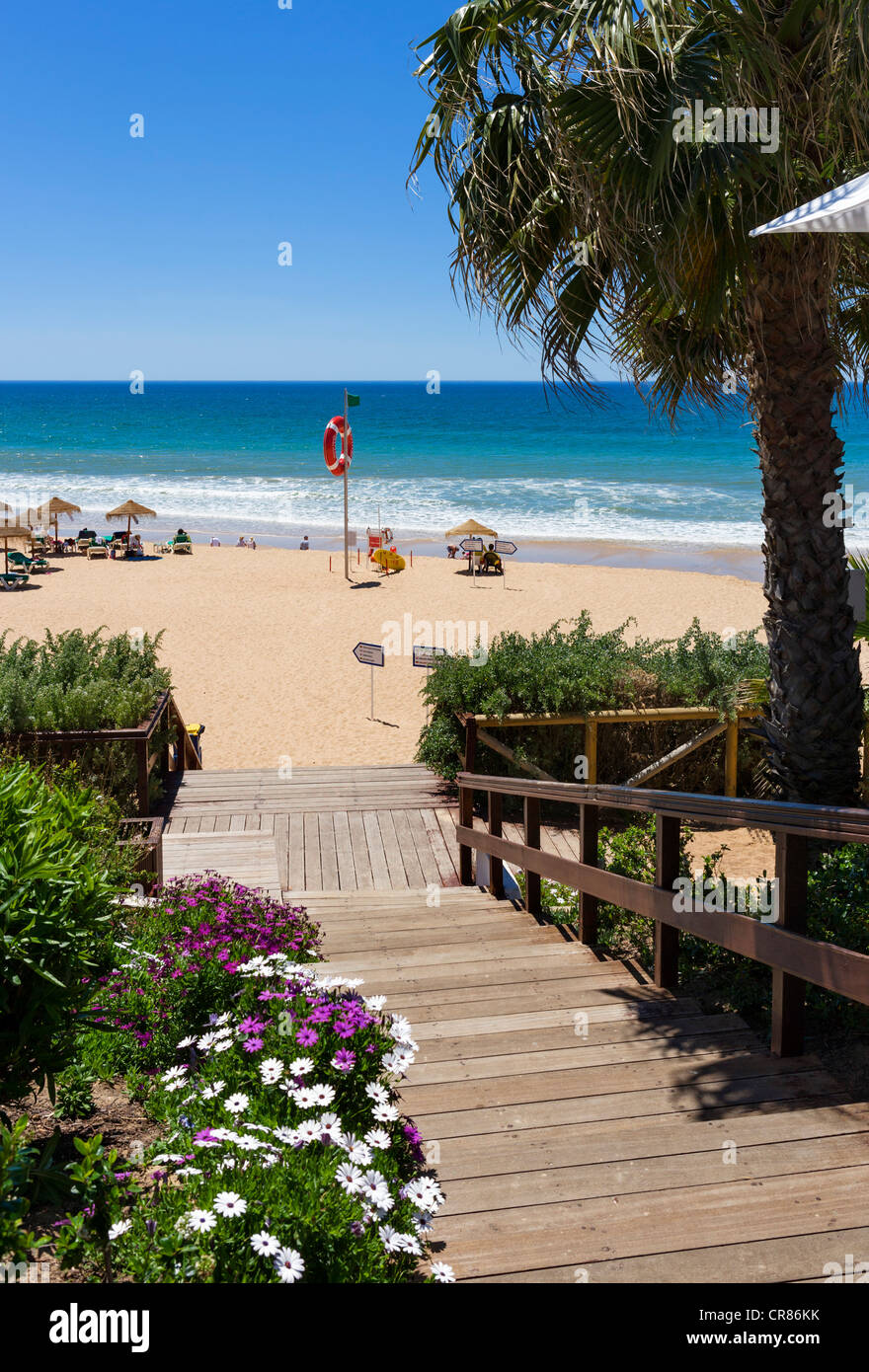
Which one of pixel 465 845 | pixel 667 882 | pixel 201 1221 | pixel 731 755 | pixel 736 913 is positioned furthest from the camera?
pixel 731 755

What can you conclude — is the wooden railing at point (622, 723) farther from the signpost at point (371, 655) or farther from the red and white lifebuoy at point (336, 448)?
the red and white lifebuoy at point (336, 448)

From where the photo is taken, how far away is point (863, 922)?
371 cm

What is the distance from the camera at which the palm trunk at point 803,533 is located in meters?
5.26

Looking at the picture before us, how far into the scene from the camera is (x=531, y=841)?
548 centimetres

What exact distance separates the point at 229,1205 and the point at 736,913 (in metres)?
2.11

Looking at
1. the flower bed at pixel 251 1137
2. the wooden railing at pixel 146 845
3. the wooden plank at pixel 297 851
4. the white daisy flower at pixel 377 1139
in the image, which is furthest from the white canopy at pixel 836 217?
the wooden plank at pixel 297 851

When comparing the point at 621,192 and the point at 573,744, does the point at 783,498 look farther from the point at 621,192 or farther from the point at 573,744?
the point at 573,744

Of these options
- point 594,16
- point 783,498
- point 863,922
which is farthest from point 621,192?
point 863,922

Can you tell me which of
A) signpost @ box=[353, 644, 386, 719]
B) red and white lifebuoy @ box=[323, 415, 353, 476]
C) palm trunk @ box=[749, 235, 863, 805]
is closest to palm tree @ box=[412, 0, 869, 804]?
palm trunk @ box=[749, 235, 863, 805]

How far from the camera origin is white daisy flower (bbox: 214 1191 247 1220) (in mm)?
1918

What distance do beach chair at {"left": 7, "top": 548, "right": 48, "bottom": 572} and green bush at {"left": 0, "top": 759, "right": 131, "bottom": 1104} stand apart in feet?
86.8

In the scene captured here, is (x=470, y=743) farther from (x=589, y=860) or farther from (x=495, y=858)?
(x=589, y=860)

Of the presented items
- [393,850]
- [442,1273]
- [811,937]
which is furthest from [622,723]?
[442,1273]
